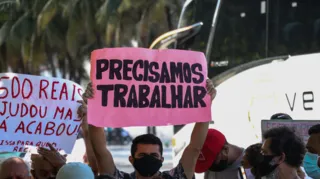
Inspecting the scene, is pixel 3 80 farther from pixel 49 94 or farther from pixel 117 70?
pixel 117 70

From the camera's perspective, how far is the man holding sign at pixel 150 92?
4594mm

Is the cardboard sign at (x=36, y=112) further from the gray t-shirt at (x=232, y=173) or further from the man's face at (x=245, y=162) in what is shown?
the man's face at (x=245, y=162)

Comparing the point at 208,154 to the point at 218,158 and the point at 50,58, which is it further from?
the point at 50,58

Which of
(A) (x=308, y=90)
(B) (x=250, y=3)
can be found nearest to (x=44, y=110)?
(A) (x=308, y=90)

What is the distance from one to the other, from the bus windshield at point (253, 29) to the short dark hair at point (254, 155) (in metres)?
3.82

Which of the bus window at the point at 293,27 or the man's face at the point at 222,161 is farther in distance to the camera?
the bus window at the point at 293,27

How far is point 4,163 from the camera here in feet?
14.5

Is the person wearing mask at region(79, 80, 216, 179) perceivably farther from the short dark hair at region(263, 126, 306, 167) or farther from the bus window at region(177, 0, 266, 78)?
the bus window at region(177, 0, 266, 78)

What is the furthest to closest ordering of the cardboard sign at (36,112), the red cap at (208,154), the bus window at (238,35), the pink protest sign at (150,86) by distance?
the bus window at (238,35), the cardboard sign at (36,112), the red cap at (208,154), the pink protest sign at (150,86)

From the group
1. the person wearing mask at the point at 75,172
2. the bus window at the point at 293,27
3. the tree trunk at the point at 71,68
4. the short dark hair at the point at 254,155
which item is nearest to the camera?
the person wearing mask at the point at 75,172

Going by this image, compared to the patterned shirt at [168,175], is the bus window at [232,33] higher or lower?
higher

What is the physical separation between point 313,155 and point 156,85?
1.22 m

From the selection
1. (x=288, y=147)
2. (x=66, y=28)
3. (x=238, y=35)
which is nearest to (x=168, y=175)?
(x=288, y=147)

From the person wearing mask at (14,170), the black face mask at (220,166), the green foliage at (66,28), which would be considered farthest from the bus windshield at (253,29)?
the green foliage at (66,28)
